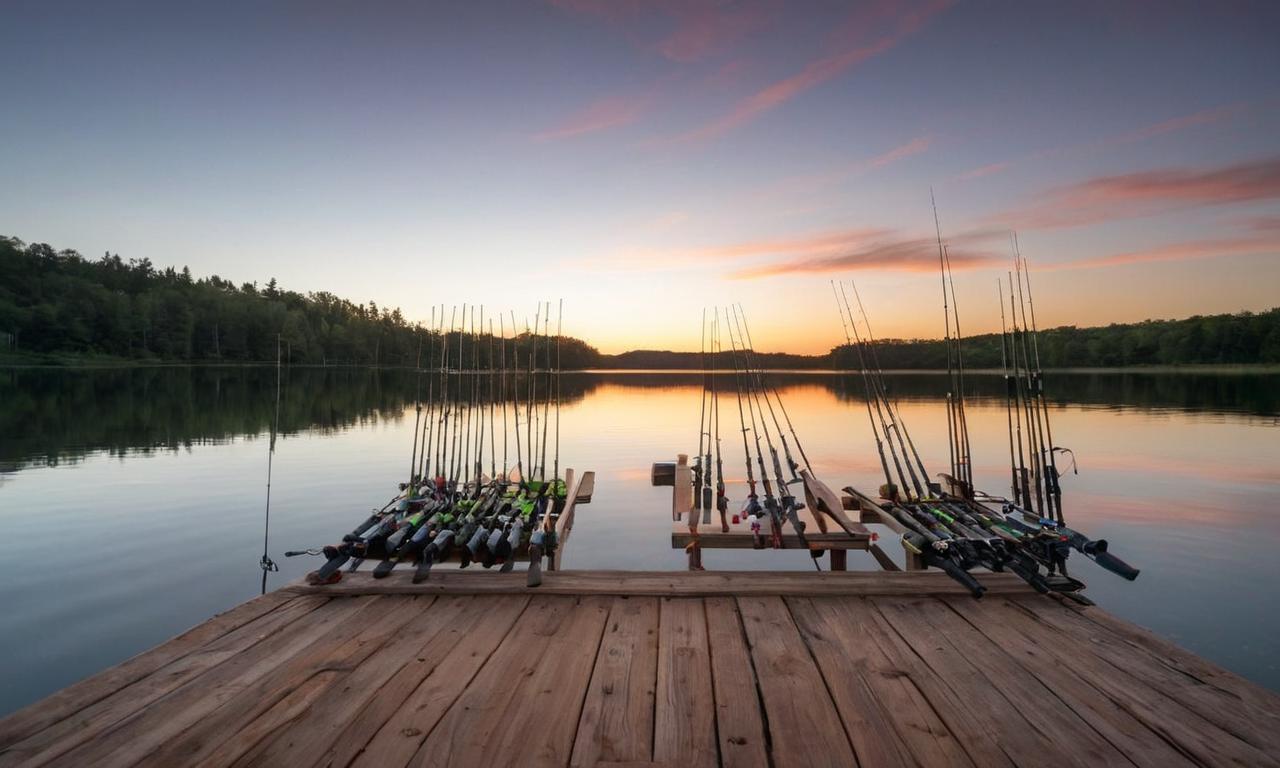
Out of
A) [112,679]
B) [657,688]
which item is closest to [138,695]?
[112,679]

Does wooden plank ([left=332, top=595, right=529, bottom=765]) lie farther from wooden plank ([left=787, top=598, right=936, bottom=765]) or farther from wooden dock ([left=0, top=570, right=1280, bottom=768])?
wooden plank ([left=787, top=598, right=936, bottom=765])

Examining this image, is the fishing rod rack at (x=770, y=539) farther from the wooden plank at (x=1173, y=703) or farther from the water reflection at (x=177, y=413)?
the water reflection at (x=177, y=413)

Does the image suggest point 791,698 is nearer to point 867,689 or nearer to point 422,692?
point 867,689

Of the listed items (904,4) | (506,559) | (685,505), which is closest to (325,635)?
(506,559)

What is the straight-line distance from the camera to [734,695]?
10.3ft

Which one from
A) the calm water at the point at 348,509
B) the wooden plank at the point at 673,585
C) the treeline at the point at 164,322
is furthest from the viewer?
the treeline at the point at 164,322

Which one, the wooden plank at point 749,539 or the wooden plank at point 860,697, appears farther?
the wooden plank at point 749,539

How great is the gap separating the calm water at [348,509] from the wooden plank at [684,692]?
5070mm

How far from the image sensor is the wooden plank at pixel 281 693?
8.73 feet

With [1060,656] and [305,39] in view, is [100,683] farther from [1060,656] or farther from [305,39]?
[305,39]

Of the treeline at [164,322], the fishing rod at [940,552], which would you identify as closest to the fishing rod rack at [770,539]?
the fishing rod at [940,552]

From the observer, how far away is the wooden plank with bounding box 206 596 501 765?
2617 mm

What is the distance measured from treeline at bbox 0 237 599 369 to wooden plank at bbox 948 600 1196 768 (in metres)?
66.8

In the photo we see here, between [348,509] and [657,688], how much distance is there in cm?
1068
